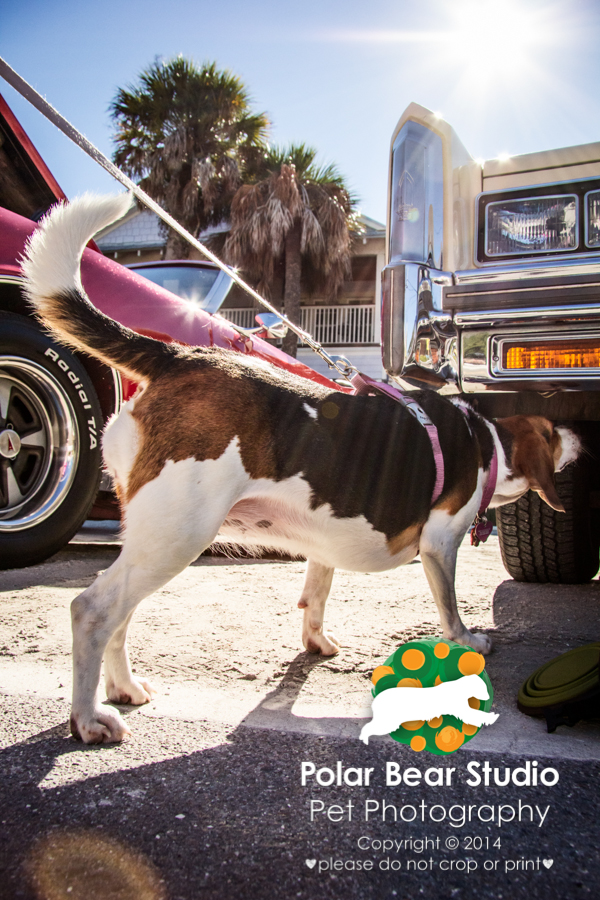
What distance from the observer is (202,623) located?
2756mm

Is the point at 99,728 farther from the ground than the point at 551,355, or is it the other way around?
the point at 551,355

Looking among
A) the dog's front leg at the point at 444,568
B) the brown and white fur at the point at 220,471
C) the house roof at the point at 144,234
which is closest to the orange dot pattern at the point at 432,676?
the brown and white fur at the point at 220,471

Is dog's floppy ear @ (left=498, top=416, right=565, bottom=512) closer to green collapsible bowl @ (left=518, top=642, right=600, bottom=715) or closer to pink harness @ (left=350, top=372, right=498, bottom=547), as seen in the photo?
pink harness @ (left=350, top=372, right=498, bottom=547)

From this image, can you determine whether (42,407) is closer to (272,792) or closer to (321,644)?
(321,644)

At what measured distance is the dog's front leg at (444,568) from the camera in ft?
7.45

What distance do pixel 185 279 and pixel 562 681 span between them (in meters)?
4.20

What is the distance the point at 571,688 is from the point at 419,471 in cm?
84

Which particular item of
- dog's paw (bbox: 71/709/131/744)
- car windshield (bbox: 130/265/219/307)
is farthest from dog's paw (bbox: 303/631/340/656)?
car windshield (bbox: 130/265/219/307)

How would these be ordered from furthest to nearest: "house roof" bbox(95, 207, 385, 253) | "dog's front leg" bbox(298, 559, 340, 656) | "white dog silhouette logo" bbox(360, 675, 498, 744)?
"house roof" bbox(95, 207, 385, 253) → "dog's front leg" bbox(298, 559, 340, 656) → "white dog silhouette logo" bbox(360, 675, 498, 744)

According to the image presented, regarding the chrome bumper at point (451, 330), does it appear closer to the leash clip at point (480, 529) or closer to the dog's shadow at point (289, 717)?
the leash clip at point (480, 529)

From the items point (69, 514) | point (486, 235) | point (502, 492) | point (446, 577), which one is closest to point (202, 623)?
point (69, 514)

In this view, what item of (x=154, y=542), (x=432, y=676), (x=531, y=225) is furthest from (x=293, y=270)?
(x=432, y=676)

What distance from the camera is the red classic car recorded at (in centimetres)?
275

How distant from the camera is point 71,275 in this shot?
182 centimetres
